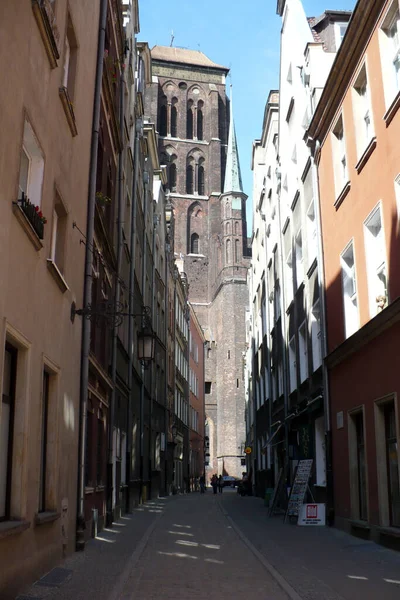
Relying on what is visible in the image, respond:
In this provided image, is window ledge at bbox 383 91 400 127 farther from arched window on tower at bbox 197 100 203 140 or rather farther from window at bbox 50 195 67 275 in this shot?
arched window on tower at bbox 197 100 203 140

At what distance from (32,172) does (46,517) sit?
4316 millimetres

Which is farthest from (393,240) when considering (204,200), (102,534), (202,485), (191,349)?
(204,200)

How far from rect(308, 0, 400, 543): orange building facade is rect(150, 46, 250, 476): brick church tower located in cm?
5187

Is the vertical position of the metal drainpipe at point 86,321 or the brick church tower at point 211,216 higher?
the brick church tower at point 211,216

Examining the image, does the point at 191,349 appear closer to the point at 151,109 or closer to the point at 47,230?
the point at 151,109

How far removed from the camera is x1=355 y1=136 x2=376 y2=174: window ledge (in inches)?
533

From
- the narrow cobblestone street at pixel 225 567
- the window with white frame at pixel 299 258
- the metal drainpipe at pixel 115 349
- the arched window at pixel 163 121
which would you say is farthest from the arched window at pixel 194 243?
the narrow cobblestone street at pixel 225 567

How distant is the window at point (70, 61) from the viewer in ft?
37.6

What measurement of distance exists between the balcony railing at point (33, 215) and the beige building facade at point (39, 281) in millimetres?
18

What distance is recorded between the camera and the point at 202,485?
47750mm

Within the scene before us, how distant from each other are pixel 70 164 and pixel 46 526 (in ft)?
17.6

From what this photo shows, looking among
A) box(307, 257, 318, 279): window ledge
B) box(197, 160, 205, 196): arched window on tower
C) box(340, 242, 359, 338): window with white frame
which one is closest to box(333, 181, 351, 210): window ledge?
box(340, 242, 359, 338): window with white frame

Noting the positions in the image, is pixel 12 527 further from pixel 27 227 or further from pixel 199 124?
pixel 199 124

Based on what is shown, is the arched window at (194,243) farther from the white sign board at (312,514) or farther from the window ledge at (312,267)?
the white sign board at (312,514)
